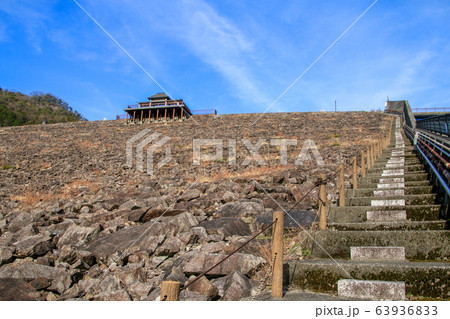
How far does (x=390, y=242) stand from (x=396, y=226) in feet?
1.61

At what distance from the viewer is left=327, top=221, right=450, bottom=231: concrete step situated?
4.86 metres

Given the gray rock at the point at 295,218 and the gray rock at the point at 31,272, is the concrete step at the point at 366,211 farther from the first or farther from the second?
the gray rock at the point at 31,272

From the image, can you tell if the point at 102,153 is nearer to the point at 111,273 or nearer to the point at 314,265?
the point at 111,273

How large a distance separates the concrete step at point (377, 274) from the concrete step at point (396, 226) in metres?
0.98

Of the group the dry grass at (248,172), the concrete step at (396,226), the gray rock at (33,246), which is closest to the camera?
the concrete step at (396,226)

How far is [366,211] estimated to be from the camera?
5.97 meters

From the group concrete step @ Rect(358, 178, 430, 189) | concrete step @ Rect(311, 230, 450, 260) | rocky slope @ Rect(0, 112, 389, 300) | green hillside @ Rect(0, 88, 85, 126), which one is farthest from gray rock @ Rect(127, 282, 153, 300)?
green hillside @ Rect(0, 88, 85, 126)

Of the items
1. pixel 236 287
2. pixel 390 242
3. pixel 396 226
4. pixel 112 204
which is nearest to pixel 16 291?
pixel 236 287

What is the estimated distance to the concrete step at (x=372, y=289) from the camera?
12.3 feet

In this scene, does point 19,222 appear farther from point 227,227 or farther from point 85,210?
point 227,227

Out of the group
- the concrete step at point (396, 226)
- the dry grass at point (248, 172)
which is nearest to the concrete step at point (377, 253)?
the concrete step at point (396, 226)

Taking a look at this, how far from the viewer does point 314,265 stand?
429cm

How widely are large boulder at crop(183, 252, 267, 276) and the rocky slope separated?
0.05 feet
